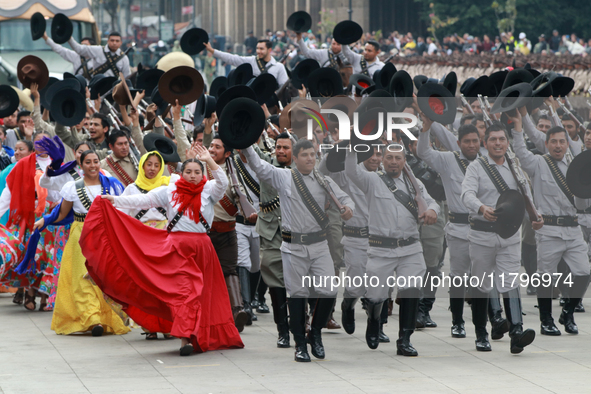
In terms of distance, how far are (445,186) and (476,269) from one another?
894 millimetres

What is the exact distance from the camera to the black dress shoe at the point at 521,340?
310 inches

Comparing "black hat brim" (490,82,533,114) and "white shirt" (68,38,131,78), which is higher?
"white shirt" (68,38,131,78)

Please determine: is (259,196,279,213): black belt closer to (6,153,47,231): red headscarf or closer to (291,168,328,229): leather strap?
(291,168,328,229): leather strap

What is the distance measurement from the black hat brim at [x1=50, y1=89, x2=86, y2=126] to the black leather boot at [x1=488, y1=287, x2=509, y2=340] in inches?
194

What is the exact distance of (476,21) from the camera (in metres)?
49.5

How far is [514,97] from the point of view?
8.51 meters

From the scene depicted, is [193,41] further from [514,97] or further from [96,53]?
[514,97]

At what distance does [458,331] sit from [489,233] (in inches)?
42.3

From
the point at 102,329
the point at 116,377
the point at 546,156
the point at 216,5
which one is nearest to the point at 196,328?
the point at 116,377

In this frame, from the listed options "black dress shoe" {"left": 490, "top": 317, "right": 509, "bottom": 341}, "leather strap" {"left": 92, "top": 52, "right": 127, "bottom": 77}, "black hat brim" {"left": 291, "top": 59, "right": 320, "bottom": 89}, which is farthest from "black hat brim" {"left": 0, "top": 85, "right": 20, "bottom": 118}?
"black dress shoe" {"left": 490, "top": 317, "right": 509, "bottom": 341}

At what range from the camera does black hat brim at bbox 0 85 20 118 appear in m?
12.5

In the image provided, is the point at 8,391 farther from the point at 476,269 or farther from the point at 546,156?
the point at 546,156

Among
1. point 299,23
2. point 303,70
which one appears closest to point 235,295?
point 303,70

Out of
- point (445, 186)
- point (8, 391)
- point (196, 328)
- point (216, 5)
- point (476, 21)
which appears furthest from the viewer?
point (216, 5)
